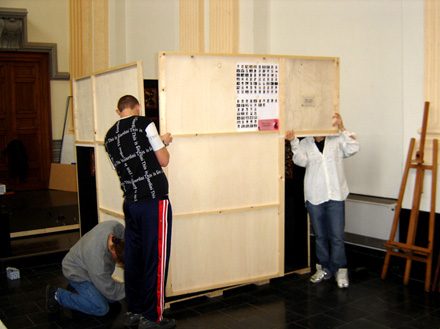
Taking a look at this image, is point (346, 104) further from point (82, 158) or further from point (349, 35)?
point (82, 158)

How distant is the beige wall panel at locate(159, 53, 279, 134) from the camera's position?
12.2 ft

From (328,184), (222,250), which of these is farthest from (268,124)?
(222,250)

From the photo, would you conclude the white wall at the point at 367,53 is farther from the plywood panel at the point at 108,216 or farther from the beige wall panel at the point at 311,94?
the plywood panel at the point at 108,216

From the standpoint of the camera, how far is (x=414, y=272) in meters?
4.46

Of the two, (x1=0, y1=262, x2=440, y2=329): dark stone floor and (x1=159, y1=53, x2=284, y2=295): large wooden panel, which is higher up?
(x1=159, y1=53, x2=284, y2=295): large wooden panel

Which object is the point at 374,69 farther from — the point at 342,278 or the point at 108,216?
the point at 108,216

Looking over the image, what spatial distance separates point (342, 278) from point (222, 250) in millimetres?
1071

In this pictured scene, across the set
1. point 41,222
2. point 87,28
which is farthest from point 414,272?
point 87,28

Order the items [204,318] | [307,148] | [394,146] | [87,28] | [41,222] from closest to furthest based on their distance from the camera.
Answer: [204,318]
[307,148]
[394,146]
[41,222]
[87,28]

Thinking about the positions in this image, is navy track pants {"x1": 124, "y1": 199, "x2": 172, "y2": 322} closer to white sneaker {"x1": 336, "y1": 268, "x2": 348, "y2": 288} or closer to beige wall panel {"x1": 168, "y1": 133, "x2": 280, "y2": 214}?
beige wall panel {"x1": 168, "y1": 133, "x2": 280, "y2": 214}

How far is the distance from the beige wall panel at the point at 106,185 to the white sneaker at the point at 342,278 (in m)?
1.87

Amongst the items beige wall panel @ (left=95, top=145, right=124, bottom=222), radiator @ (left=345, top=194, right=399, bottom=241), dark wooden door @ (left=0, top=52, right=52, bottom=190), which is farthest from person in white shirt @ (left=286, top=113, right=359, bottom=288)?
dark wooden door @ (left=0, top=52, right=52, bottom=190)

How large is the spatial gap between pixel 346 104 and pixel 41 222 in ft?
11.9

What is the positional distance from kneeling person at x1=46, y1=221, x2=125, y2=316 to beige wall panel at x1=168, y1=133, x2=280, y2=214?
518 millimetres
